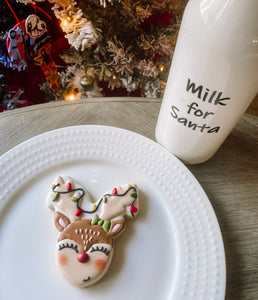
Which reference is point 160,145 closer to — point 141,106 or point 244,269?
point 141,106

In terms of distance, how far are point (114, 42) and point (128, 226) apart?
0.47 metres

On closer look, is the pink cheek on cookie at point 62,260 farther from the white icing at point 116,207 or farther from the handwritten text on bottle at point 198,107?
the handwritten text on bottle at point 198,107

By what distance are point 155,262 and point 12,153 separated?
0.32 m

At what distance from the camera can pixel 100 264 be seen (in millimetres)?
378

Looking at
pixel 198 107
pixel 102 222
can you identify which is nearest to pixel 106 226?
pixel 102 222

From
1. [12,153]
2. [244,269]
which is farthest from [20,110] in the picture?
[244,269]

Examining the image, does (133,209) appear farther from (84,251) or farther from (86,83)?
(86,83)

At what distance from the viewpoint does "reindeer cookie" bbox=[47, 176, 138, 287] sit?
0.38 m

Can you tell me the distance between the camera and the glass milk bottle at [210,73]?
0.31 m

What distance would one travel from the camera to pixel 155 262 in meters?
0.41

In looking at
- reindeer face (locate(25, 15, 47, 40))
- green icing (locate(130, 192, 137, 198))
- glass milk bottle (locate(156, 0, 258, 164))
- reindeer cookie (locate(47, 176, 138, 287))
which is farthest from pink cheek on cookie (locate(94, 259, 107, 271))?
reindeer face (locate(25, 15, 47, 40))

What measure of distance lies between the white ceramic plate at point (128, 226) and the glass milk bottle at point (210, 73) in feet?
0.25

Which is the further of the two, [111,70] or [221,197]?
[111,70]

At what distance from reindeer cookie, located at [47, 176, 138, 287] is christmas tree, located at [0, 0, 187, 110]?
389 millimetres
